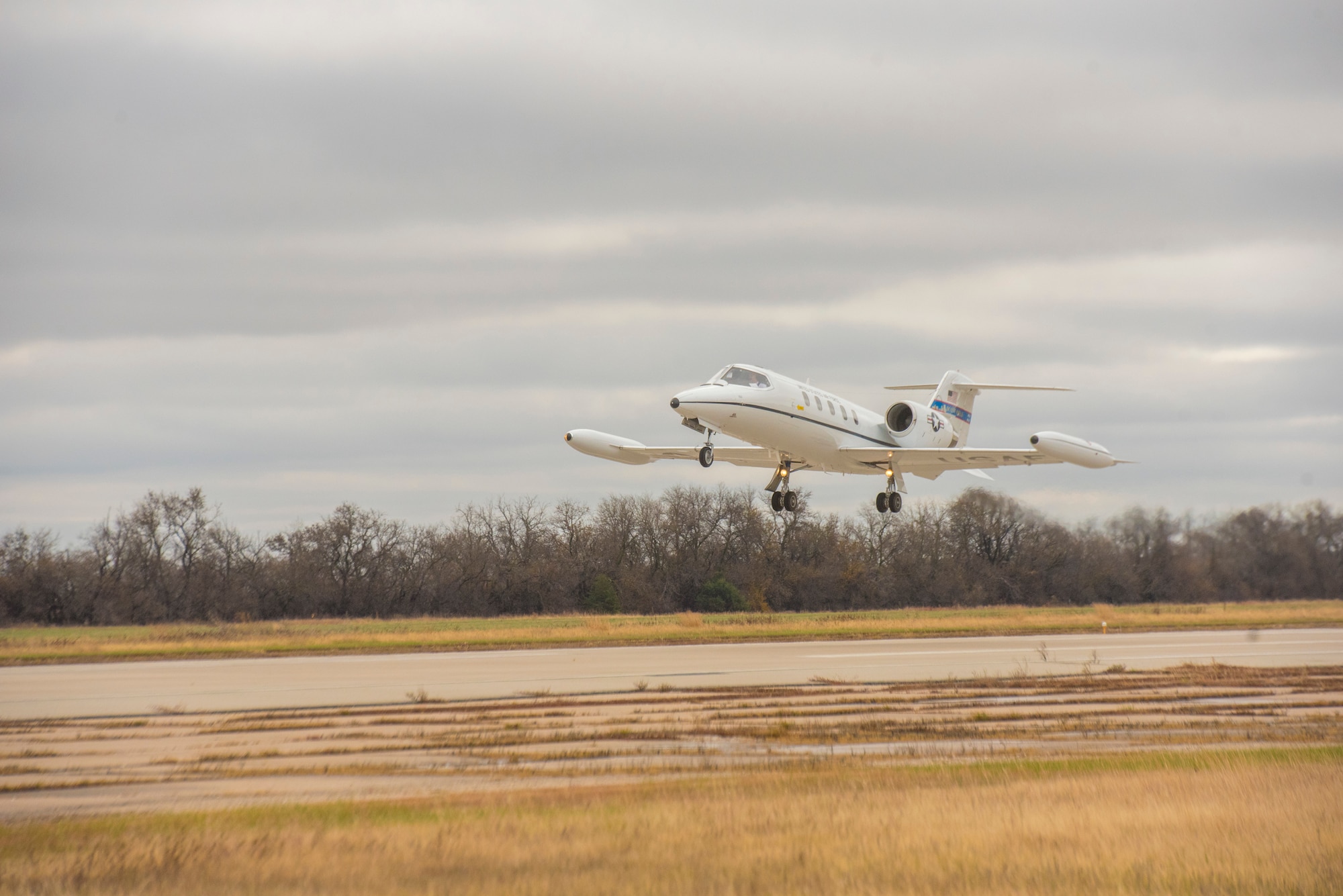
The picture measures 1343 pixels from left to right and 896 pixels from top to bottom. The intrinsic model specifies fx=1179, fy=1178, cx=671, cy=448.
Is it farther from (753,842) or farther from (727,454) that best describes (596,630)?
(753,842)

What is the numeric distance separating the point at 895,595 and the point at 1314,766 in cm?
6206

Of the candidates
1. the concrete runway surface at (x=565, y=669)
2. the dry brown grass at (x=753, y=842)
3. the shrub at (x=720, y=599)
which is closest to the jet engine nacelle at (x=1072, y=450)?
the concrete runway surface at (x=565, y=669)

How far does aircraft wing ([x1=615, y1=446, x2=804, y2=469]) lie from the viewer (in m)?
35.9

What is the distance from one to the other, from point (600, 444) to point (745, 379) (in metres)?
6.69

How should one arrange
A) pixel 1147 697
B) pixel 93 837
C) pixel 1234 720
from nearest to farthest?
pixel 93 837, pixel 1234 720, pixel 1147 697

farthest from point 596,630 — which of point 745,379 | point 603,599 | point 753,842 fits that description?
point 753,842

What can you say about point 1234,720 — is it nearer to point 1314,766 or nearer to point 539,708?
point 1314,766

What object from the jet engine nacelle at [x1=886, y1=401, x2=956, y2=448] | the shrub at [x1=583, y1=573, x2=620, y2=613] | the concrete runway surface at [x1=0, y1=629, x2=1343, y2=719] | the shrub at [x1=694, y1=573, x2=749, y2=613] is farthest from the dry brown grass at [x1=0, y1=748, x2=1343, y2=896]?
the shrub at [x1=583, y1=573, x2=620, y2=613]

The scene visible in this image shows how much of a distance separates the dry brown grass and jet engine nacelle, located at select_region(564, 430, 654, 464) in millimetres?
21232

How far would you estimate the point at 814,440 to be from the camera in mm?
32906

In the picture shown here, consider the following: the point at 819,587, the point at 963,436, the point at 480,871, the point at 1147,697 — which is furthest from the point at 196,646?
the point at 819,587

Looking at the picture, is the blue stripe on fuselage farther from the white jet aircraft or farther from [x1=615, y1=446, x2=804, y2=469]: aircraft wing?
[x1=615, y1=446, x2=804, y2=469]: aircraft wing

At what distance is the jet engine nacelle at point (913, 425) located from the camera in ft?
122

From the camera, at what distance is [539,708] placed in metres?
22.8
